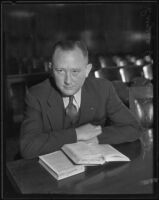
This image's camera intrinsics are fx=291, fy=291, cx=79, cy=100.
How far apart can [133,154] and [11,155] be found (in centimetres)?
35

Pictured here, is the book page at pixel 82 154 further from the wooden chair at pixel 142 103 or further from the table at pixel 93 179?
the wooden chair at pixel 142 103

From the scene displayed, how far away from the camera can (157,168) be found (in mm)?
812

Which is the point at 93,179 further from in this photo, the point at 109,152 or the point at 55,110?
the point at 55,110

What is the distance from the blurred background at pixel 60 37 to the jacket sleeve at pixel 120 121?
0.04 m

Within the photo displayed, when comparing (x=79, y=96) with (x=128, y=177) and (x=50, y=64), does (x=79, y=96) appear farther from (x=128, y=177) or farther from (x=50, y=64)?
(x=128, y=177)

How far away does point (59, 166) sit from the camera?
734 mm

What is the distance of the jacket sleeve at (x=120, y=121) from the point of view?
0.90 meters

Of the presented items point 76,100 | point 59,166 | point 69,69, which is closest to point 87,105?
point 76,100

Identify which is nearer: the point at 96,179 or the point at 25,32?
the point at 96,179

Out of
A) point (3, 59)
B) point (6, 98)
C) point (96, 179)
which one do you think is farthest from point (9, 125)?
point (96, 179)

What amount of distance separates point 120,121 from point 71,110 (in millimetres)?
160

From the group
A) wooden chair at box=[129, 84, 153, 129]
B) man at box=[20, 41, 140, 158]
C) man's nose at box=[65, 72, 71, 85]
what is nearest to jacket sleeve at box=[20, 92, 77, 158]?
man at box=[20, 41, 140, 158]

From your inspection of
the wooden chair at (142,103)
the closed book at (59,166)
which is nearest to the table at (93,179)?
the closed book at (59,166)

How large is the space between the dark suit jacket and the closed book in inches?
1.7
